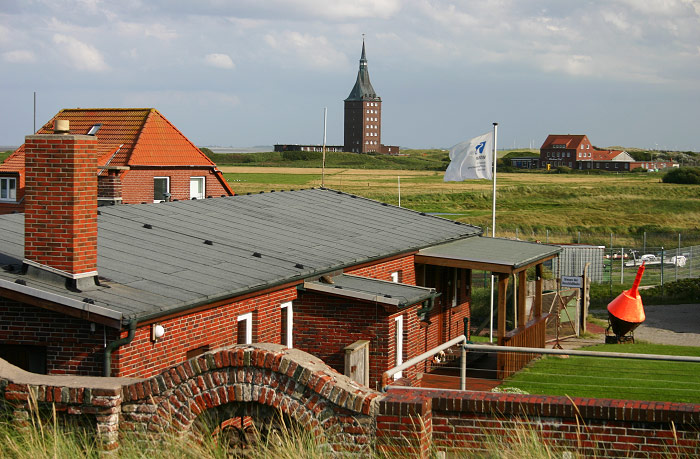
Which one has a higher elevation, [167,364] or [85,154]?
[85,154]

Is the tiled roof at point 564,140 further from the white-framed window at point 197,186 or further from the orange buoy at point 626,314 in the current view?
the orange buoy at point 626,314

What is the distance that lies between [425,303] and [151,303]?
6.82m

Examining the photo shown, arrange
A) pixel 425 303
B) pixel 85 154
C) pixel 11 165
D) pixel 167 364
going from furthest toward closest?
pixel 11 165 → pixel 425 303 → pixel 167 364 → pixel 85 154

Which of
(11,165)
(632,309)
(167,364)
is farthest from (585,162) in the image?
(167,364)

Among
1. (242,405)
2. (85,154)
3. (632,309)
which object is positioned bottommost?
(632,309)

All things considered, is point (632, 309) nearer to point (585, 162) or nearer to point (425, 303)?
point (425, 303)

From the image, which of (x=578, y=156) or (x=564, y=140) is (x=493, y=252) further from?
(x=564, y=140)

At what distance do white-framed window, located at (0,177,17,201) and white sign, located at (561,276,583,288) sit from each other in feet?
83.3

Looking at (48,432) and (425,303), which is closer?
(48,432)

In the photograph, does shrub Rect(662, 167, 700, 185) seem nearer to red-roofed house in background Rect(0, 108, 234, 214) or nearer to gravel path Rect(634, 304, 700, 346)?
red-roofed house in background Rect(0, 108, 234, 214)

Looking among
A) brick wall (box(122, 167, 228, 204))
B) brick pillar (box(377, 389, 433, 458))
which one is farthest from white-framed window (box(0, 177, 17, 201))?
brick pillar (box(377, 389, 433, 458))

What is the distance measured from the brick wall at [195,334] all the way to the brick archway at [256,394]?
119 inches

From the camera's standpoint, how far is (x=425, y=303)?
17.0 meters

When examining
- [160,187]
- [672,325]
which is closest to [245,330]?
[672,325]
